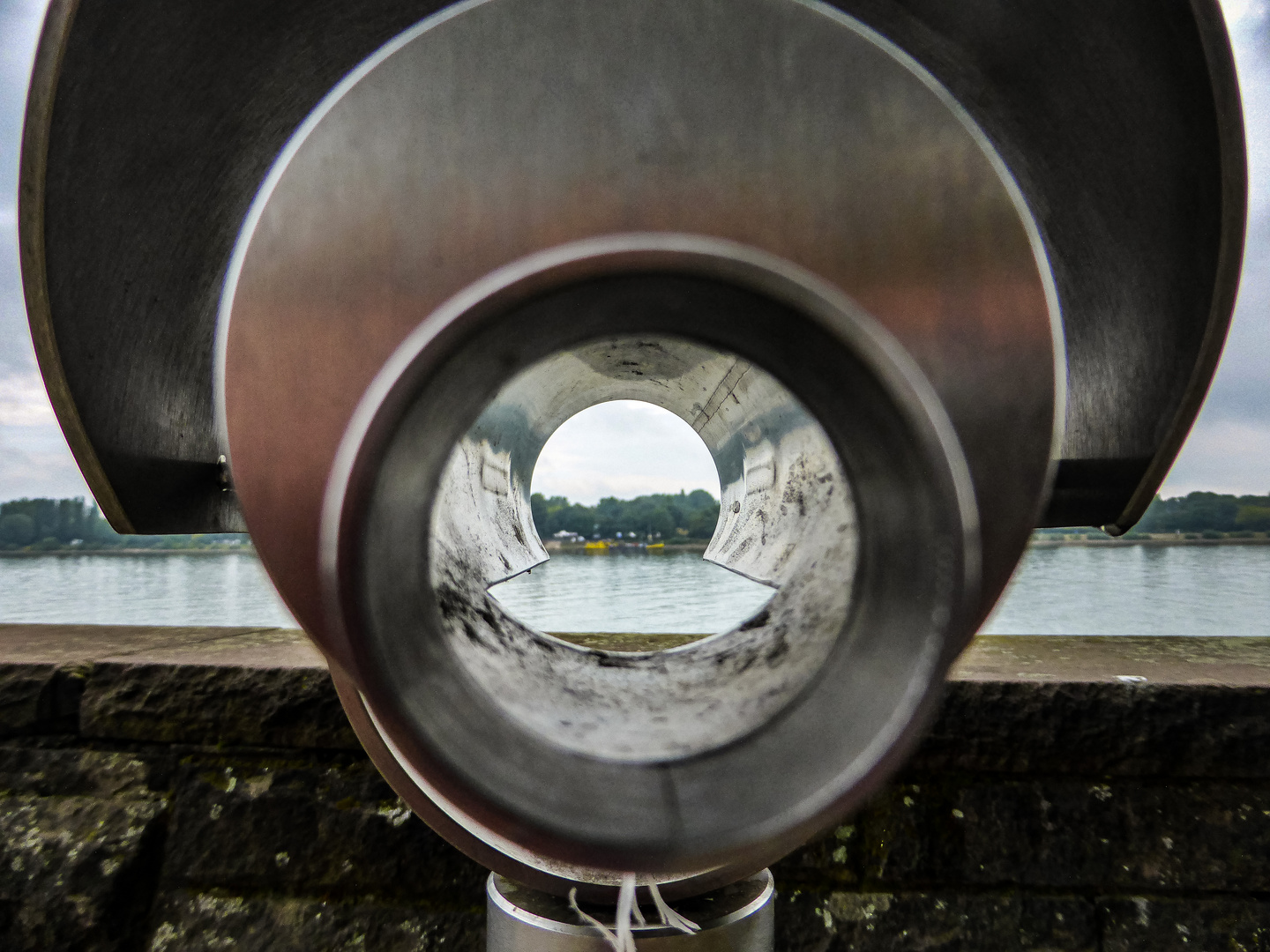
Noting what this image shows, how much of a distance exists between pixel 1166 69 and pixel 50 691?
1747 mm

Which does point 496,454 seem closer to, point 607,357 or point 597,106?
point 607,357

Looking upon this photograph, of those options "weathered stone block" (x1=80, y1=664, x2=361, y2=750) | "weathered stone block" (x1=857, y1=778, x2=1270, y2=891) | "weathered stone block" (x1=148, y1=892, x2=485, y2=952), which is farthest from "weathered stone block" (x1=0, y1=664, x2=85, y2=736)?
"weathered stone block" (x1=857, y1=778, x2=1270, y2=891)

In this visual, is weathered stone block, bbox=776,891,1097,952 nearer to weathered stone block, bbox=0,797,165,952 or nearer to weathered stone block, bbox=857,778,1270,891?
weathered stone block, bbox=857,778,1270,891

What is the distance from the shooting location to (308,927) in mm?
1296

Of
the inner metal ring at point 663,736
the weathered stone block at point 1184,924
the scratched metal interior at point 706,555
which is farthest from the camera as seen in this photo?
the weathered stone block at point 1184,924

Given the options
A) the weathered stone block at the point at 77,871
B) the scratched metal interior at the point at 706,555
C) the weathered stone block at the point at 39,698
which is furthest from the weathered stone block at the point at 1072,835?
the weathered stone block at the point at 39,698

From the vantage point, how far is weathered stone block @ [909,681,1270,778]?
50.4 inches

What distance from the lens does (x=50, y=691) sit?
1416mm

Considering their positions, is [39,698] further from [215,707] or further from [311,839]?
[311,839]

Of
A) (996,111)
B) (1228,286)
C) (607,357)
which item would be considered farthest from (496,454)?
(1228,286)

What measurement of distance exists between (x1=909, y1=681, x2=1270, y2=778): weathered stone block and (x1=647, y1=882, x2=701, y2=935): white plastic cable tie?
721 mm

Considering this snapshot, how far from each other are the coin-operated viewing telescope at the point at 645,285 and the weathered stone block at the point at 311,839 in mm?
648

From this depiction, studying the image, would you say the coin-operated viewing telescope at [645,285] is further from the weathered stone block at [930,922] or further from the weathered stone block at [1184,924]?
the weathered stone block at [1184,924]

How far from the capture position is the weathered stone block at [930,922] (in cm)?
125
